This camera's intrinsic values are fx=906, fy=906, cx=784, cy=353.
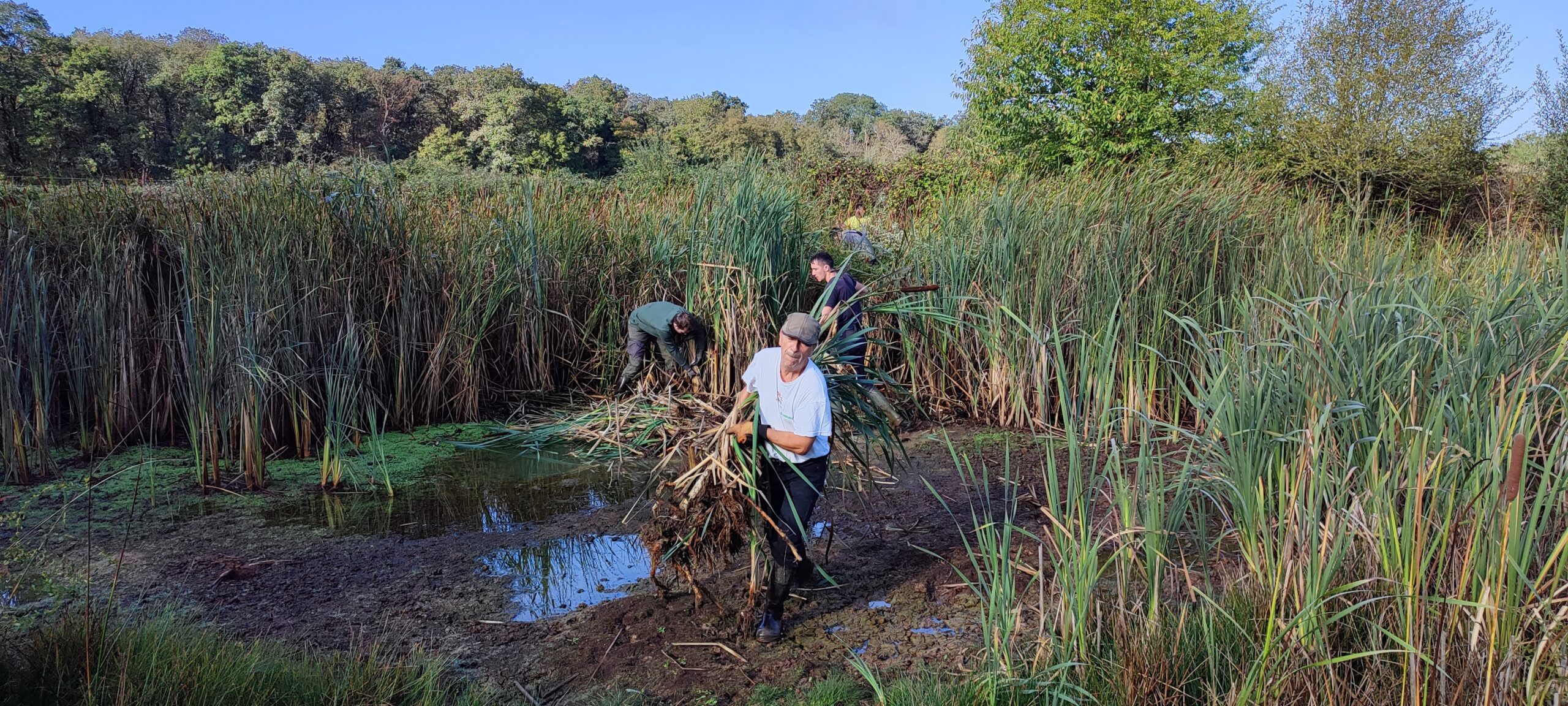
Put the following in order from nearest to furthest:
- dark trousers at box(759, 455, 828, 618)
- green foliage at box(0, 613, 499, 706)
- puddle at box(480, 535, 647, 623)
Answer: green foliage at box(0, 613, 499, 706) → dark trousers at box(759, 455, 828, 618) → puddle at box(480, 535, 647, 623)

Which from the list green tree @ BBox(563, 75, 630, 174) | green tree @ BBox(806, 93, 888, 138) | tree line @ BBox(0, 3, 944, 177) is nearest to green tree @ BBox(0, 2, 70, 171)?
tree line @ BBox(0, 3, 944, 177)

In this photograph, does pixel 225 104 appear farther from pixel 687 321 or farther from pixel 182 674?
pixel 182 674

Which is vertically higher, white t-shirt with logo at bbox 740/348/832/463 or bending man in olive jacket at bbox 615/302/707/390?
white t-shirt with logo at bbox 740/348/832/463

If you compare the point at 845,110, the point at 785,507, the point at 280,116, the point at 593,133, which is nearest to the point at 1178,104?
the point at 785,507

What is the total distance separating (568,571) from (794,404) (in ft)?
6.08

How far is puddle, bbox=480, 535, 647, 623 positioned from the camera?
4.21 m

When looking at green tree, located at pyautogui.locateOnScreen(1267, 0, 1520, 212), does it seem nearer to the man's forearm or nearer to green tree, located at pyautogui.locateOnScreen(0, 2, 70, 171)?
the man's forearm

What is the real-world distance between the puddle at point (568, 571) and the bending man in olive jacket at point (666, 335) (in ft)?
7.02

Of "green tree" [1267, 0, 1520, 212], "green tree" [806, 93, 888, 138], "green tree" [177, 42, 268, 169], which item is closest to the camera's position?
"green tree" [1267, 0, 1520, 212]

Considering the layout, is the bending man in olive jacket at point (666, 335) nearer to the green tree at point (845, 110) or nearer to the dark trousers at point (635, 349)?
the dark trousers at point (635, 349)

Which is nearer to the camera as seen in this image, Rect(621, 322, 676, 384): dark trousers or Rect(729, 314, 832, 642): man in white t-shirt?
Rect(729, 314, 832, 642): man in white t-shirt

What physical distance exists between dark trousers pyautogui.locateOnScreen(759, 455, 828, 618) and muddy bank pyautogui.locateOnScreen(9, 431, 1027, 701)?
0.59 ft

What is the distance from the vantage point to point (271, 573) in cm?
452

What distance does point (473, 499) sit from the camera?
592cm
